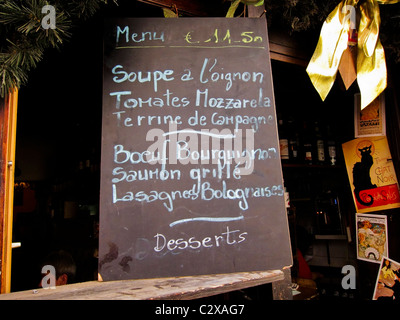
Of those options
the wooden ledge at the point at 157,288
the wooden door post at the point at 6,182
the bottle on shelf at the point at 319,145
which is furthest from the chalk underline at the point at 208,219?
the bottle on shelf at the point at 319,145

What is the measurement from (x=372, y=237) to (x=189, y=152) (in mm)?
1844

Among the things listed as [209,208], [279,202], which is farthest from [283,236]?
[209,208]

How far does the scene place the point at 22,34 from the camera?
1219mm

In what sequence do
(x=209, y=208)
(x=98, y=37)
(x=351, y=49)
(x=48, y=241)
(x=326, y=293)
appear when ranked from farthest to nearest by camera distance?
(x=48, y=241) → (x=326, y=293) → (x=98, y=37) → (x=351, y=49) → (x=209, y=208)

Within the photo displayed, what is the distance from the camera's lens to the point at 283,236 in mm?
1386

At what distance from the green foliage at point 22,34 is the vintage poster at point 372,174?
2.21 meters

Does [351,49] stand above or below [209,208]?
above

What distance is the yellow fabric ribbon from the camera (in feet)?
5.65

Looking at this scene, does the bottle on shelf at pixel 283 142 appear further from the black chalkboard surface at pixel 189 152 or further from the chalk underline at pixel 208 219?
the chalk underline at pixel 208 219

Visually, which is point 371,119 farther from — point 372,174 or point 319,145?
point 319,145

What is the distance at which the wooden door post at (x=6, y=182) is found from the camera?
1.19 m

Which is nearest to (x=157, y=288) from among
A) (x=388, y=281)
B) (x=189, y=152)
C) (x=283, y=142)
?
(x=189, y=152)
